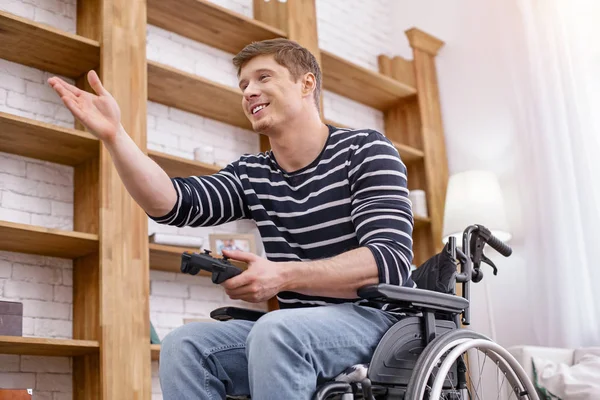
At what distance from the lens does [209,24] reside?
12.4 ft

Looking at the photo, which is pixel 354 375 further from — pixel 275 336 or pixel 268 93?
pixel 268 93

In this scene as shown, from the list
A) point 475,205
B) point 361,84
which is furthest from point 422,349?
point 361,84

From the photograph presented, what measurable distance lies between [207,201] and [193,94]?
6.11 ft

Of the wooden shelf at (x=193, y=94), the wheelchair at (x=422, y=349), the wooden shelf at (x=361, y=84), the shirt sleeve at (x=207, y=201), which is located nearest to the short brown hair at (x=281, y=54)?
the shirt sleeve at (x=207, y=201)

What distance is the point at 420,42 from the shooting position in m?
4.84

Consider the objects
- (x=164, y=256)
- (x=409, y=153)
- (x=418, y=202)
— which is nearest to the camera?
(x=164, y=256)

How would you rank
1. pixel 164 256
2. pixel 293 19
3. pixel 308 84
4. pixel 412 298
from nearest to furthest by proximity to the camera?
pixel 412 298 < pixel 308 84 < pixel 164 256 < pixel 293 19

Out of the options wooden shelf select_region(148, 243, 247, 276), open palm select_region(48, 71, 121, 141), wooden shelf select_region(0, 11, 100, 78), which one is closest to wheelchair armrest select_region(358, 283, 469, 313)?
open palm select_region(48, 71, 121, 141)

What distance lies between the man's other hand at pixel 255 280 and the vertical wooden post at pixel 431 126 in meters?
3.09

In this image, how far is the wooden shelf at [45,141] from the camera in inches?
112

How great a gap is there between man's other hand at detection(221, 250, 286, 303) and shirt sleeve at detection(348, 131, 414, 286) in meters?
0.23

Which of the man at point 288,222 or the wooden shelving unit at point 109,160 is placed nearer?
the man at point 288,222

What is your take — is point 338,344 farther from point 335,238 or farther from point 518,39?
point 518,39

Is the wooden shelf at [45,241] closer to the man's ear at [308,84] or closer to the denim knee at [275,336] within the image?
the man's ear at [308,84]
